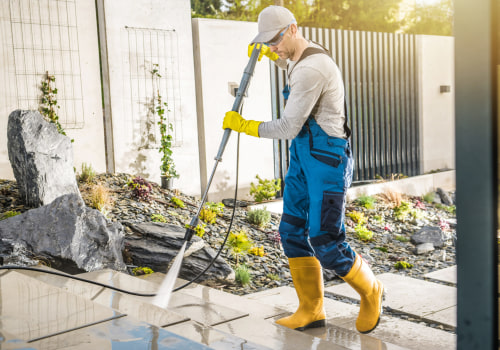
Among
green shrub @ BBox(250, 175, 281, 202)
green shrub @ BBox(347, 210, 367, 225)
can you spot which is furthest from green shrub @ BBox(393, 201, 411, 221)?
green shrub @ BBox(250, 175, 281, 202)

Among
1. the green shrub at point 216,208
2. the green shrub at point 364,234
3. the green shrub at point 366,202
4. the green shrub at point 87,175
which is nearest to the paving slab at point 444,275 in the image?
the green shrub at point 364,234

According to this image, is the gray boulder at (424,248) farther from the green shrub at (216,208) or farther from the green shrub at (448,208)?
the green shrub at (448,208)

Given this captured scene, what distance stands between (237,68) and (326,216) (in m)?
5.89

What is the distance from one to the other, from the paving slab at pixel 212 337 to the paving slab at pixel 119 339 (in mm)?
281

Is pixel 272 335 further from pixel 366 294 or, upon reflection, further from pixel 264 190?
pixel 264 190

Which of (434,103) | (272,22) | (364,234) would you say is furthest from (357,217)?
(434,103)

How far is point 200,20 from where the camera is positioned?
27.5ft

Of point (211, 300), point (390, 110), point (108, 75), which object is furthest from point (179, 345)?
point (390, 110)

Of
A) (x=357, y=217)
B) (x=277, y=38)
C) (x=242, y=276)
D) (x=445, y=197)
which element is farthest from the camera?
(x=445, y=197)

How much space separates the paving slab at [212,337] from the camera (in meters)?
2.46

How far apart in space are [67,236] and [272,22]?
237cm

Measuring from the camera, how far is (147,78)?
795 centimetres

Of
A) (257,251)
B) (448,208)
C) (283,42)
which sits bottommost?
(448,208)

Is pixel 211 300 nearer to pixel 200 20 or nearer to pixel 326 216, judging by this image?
pixel 326 216
